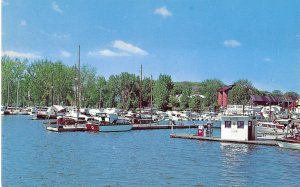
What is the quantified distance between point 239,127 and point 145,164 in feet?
54.8

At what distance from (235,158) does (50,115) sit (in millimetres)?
68428

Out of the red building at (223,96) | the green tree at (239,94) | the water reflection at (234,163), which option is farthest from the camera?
the red building at (223,96)

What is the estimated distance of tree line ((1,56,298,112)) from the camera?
134 meters

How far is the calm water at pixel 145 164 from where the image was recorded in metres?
28.3

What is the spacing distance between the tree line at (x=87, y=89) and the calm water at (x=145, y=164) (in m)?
80.2

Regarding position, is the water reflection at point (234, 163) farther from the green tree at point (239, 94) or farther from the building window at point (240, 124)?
the green tree at point (239, 94)

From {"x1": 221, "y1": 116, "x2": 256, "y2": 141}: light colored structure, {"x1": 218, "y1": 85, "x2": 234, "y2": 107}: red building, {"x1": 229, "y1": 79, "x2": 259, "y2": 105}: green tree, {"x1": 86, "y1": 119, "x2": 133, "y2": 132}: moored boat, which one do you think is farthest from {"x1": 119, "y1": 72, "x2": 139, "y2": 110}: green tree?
{"x1": 221, "y1": 116, "x2": 256, "y2": 141}: light colored structure

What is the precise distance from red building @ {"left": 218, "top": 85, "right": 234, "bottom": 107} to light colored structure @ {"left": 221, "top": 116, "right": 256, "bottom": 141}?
10055 cm

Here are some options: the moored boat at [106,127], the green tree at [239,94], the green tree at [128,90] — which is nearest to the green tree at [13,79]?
the green tree at [128,90]

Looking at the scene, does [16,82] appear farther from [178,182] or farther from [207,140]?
[178,182]

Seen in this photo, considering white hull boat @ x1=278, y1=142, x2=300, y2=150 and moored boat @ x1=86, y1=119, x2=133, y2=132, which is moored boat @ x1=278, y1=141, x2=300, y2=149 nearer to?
white hull boat @ x1=278, y1=142, x2=300, y2=150

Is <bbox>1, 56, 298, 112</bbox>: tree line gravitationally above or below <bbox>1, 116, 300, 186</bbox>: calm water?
above

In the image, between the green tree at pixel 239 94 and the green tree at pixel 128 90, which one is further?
the green tree at pixel 128 90

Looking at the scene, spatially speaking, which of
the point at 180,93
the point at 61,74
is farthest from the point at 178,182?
the point at 180,93
